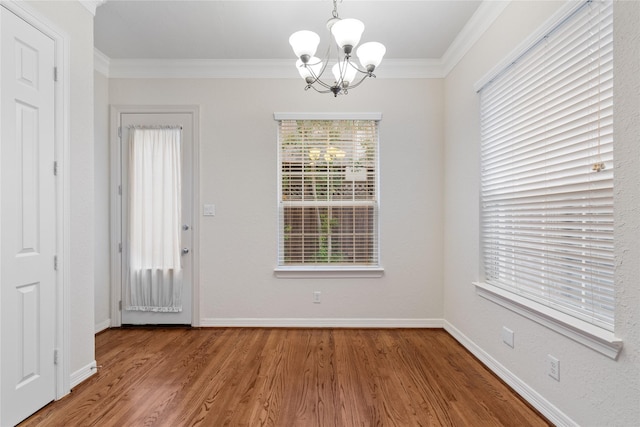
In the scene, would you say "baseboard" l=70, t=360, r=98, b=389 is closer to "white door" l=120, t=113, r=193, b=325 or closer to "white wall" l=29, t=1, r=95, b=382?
"white wall" l=29, t=1, r=95, b=382

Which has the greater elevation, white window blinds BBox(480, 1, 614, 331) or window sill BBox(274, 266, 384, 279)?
white window blinds BBox(480, 1, 614, 331)

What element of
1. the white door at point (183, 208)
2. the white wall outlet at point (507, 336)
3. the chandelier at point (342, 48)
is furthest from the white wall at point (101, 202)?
the white wall outlet at point (507, 336)

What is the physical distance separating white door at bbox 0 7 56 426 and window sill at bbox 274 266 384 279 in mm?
1888

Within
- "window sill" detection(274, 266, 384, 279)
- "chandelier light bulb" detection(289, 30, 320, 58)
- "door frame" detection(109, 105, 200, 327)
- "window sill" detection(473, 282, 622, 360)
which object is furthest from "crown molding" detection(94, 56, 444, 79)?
"window sill" detection(473, 282, 622, 360)

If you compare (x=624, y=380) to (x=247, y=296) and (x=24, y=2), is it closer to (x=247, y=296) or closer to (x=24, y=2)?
(x=247, y=296)

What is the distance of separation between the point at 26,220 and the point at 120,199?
1588mm

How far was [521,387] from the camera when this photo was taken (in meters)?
2.01

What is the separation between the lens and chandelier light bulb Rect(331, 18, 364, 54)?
1.68 m

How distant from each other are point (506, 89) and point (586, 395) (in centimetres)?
192

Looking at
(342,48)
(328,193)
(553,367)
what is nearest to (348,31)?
(342,48)

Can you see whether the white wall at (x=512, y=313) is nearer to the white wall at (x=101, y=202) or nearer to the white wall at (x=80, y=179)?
the white wall at (x=80, y=179)

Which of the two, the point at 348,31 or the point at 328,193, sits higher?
the point at 348,31

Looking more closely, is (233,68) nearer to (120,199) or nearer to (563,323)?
(120,199)

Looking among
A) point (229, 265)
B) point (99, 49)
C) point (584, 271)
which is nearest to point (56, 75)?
point (99, 49)
